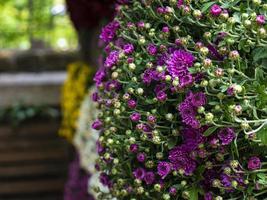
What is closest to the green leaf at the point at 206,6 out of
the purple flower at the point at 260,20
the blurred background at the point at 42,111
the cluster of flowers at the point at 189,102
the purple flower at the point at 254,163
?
the cluster of flowers at the point at 189,102

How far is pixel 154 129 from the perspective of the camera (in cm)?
131

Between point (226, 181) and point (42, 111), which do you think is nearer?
point (226, 181)

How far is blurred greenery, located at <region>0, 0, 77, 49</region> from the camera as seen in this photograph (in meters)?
7.09

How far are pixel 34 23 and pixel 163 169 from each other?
19.5ft

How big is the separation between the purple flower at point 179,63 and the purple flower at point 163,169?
7.8 inches

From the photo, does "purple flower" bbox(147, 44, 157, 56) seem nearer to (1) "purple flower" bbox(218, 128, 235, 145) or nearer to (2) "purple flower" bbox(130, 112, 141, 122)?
(2) "purple flower" bbox(130, 112, 141, 122)

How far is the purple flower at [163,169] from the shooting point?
1291 millimetres

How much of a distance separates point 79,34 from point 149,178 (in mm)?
2711

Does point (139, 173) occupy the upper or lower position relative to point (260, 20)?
lower

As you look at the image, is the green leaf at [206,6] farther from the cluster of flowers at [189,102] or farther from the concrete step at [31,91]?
the concrete step at [31,91]

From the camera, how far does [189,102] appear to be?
1214mm

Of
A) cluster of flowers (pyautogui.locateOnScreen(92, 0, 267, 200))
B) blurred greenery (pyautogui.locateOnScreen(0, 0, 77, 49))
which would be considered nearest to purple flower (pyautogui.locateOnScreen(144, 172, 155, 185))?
cluster of flowers (pyautogui.locateOnScreen(92, 0, 267, 200))

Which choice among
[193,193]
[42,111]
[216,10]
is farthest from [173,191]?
[42,111]

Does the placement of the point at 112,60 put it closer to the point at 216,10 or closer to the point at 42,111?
the point at 216,10
